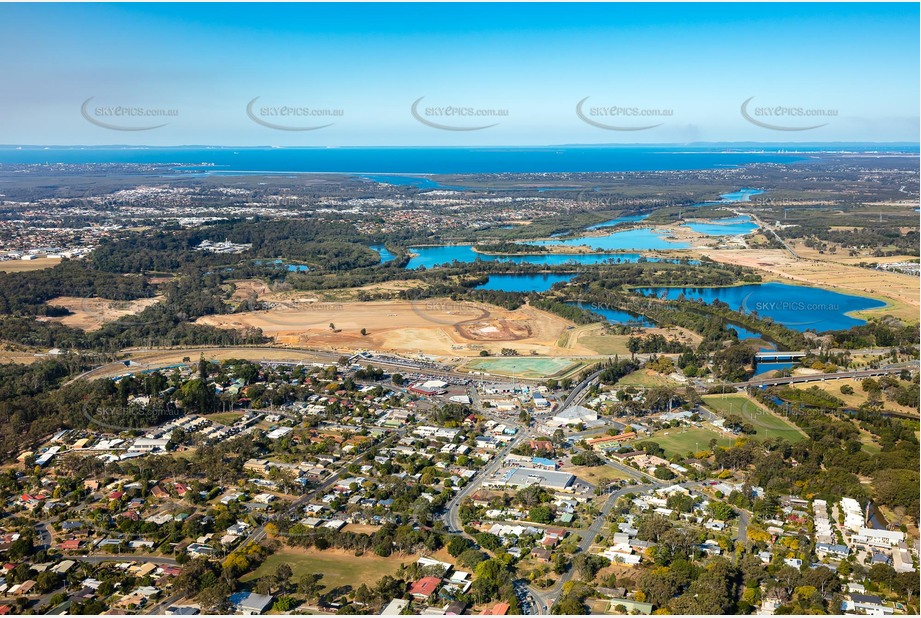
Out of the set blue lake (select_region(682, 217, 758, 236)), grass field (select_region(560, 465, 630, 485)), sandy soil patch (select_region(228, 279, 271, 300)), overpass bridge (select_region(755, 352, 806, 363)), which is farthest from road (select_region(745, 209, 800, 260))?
grass field (select_region(560, 465, 630, 485))

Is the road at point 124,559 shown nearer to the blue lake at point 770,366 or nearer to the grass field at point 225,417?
the grass field at point 225,417

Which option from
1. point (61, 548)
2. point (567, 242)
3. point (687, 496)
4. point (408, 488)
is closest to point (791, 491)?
point (687, 496)

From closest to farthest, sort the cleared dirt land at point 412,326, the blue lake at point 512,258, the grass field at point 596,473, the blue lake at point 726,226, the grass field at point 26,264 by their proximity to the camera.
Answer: the grass field at point 596,473, the cleared dirt land at point 412,326, the grass field at point 26,264, the blue lake at point 512,258, the blue lake at point 726,226

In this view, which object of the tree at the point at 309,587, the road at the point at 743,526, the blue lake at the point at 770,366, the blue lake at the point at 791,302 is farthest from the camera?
the blue lake at the point at 791,302

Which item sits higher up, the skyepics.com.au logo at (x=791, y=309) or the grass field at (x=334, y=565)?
the skyepics.com.au logo at (x=791, y=309)

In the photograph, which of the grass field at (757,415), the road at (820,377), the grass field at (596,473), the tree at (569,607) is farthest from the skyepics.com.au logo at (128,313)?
the tree at (569,607)

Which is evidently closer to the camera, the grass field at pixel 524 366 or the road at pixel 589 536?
the road at pixel 589 536

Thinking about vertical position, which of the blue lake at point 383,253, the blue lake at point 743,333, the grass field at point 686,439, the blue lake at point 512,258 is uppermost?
the blue lake at point 383,253

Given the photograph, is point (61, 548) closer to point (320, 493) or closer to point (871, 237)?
point (320, 493)

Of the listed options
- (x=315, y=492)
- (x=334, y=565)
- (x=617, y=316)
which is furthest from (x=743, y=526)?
(x=617, y=316)
